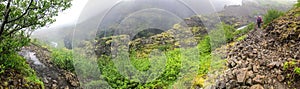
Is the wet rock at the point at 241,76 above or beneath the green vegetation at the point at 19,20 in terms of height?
beneath

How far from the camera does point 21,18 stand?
468 inches

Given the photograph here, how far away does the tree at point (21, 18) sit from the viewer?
11523 millimetres

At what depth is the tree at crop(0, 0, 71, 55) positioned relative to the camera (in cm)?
1152

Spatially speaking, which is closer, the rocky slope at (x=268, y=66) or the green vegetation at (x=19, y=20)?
the rocky slope at (x=268, y=66)

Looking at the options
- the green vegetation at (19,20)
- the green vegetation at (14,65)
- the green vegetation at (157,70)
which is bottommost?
the green vegetation at (157,70)

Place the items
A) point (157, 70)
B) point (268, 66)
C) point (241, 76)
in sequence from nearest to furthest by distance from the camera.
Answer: point (241, 76), point (268, 66), point (157, 70)

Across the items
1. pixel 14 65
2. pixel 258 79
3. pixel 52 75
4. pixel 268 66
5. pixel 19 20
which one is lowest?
pixel 52 75

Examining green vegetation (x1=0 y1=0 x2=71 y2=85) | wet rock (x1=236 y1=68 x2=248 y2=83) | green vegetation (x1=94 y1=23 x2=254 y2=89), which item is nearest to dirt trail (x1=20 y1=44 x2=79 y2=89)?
green vegetation (x1=94 y1=23 x2=254 y2=89)

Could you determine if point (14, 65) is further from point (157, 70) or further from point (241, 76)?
point (241, 76)

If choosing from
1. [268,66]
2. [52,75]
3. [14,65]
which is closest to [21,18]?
[14,65]

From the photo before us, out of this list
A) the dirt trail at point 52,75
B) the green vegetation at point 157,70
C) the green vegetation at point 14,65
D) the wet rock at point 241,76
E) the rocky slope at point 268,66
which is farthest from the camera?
the dirt trail at point 52,75

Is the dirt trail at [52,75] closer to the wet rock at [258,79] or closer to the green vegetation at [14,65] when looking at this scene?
the green vegetation at [14,65]

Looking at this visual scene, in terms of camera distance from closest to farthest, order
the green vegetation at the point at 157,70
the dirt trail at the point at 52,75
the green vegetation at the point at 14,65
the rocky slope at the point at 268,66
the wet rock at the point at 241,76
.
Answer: the rocky slope at the point at 268,66 < the wet rock at the point at 241,76 < the green vegetation at the point at 14,65 < the green vegetation at the point at 157,70 < the dirt trail at the point at 52,75

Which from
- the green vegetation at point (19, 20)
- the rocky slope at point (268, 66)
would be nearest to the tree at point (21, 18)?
the green vegetation at point (19, 20)
